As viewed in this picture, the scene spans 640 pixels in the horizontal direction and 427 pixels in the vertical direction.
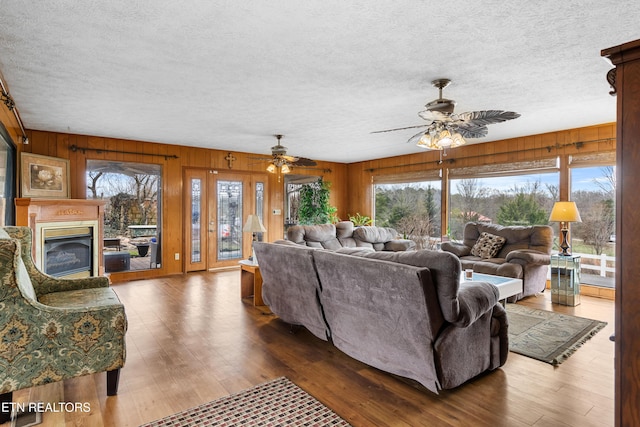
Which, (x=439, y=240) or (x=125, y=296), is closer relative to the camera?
(x=125, y=296)

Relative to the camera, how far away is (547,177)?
221 inches

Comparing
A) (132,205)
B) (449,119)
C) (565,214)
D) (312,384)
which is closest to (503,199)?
(565,214)

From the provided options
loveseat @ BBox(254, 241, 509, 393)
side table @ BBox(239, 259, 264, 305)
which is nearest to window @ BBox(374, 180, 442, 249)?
side table @ BBox(239, 259, 264, 305)

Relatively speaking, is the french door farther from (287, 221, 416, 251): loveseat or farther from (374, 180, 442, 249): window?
(374, 180, 442, 249): window

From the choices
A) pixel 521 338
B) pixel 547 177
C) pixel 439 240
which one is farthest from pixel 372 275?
pixel 439 240

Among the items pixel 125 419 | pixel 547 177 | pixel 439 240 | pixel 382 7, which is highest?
pixel 382 7

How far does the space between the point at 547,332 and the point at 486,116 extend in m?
2.23

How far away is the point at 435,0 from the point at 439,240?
223 inches

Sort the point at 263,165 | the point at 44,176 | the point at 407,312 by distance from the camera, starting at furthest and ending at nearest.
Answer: the point at 263,165
the point at 44,176
the point at 407,312

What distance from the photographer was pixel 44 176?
200 inches

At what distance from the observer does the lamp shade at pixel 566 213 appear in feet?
15.3

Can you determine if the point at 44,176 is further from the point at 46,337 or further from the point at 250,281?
the point at 46,337

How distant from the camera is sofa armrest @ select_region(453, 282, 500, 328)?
2166mm

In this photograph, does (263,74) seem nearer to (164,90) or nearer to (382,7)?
(164,90)
